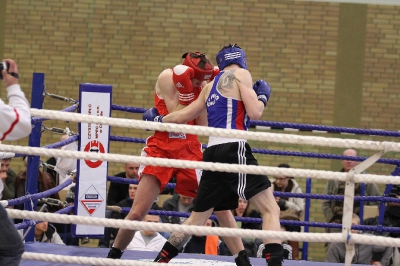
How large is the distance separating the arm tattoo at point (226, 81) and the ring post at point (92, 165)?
5.59ft

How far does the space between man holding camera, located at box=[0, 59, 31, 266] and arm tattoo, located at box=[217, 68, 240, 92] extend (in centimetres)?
162

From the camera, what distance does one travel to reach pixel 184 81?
5.18 metres

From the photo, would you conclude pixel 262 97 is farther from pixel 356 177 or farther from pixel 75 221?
pixel 75 221

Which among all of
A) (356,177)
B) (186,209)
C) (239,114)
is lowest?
(186,209)

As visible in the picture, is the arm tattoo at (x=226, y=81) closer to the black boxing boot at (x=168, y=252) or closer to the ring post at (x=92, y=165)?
the black boxing boot at (x=168, y=252)

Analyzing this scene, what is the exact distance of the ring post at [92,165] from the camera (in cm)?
640

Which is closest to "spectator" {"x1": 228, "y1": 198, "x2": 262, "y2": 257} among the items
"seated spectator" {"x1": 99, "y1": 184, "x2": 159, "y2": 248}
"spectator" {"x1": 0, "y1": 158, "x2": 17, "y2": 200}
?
"seated spectator" {"x1": 99, "y1": 184, "x2": 159, "y2": 248}

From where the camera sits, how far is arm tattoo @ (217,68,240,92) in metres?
4.93

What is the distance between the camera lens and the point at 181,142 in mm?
5461

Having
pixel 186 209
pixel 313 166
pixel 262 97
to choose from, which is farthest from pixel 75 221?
pixel 313 166

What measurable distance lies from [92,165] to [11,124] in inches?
115

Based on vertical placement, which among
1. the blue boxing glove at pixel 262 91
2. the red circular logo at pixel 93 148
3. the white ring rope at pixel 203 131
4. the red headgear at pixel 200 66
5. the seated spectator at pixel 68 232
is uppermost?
the red headgear at pixel 200 66

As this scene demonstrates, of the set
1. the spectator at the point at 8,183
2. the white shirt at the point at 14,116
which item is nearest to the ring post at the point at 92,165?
the spectator at the point at 8,183

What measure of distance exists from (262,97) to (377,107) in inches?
255
